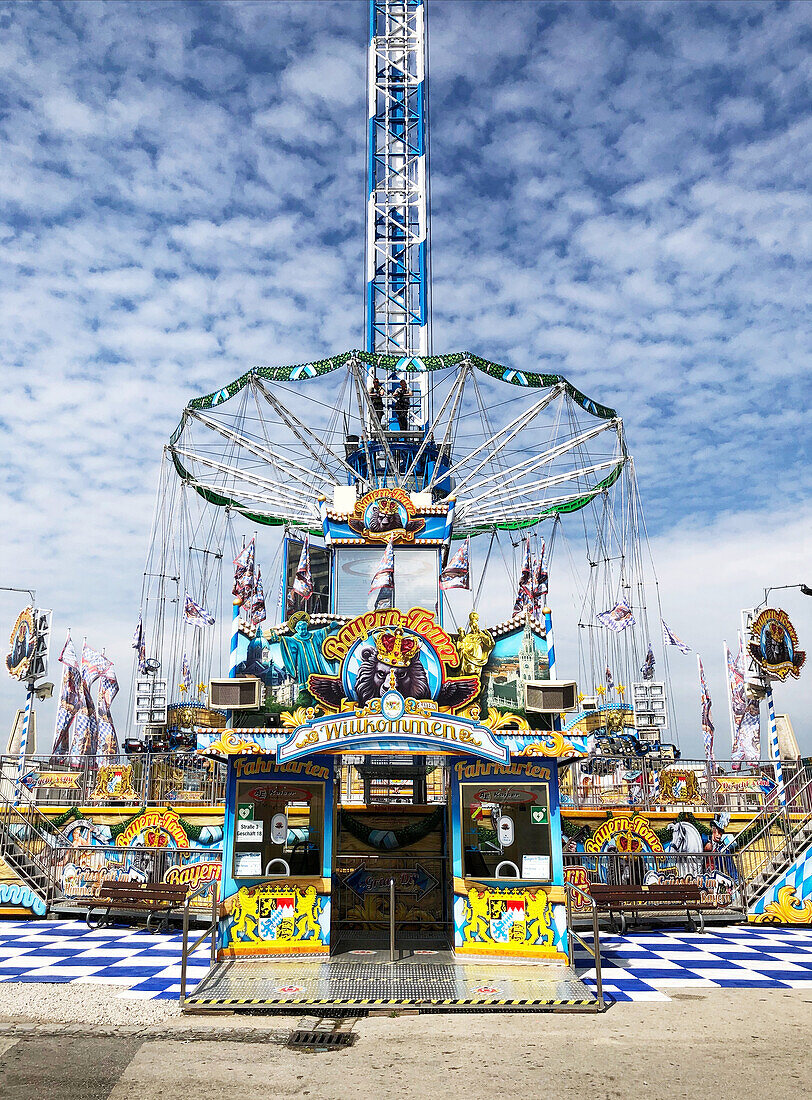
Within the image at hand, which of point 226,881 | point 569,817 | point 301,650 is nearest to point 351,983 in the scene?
point 226,881

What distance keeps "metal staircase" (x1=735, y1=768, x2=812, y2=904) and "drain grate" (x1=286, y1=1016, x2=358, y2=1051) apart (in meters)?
11.6

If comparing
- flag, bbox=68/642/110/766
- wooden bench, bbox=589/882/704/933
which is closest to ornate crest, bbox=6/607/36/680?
flag, bbox=68/642/110/766

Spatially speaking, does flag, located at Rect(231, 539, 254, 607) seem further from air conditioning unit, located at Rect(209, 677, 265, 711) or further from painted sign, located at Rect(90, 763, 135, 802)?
painted sign, located at Rect(90, 763, 135, 802)

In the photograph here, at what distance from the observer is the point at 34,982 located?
10.9m

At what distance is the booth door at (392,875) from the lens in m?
14.1

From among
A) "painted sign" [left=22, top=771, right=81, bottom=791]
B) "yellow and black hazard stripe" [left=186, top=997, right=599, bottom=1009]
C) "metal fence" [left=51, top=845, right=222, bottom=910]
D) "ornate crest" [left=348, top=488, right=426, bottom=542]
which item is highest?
"ornate crest" [left=348, top=488, right=426, bottom=542]

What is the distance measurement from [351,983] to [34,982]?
4228 millimetres

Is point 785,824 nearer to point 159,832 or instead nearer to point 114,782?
A: point 159,832

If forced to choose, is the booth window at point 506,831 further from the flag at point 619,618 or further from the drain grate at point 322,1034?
the flag at point 619,618

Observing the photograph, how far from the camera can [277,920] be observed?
12258 millimetres

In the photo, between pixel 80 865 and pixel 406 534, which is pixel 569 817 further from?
pixel 80 865

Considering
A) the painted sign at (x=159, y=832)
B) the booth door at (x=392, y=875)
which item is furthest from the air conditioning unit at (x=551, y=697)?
the painted sign at (x=159, y=832)

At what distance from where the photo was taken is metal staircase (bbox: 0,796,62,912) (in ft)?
57.0

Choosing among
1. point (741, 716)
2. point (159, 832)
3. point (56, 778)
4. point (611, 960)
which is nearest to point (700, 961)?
point (611, 960)
